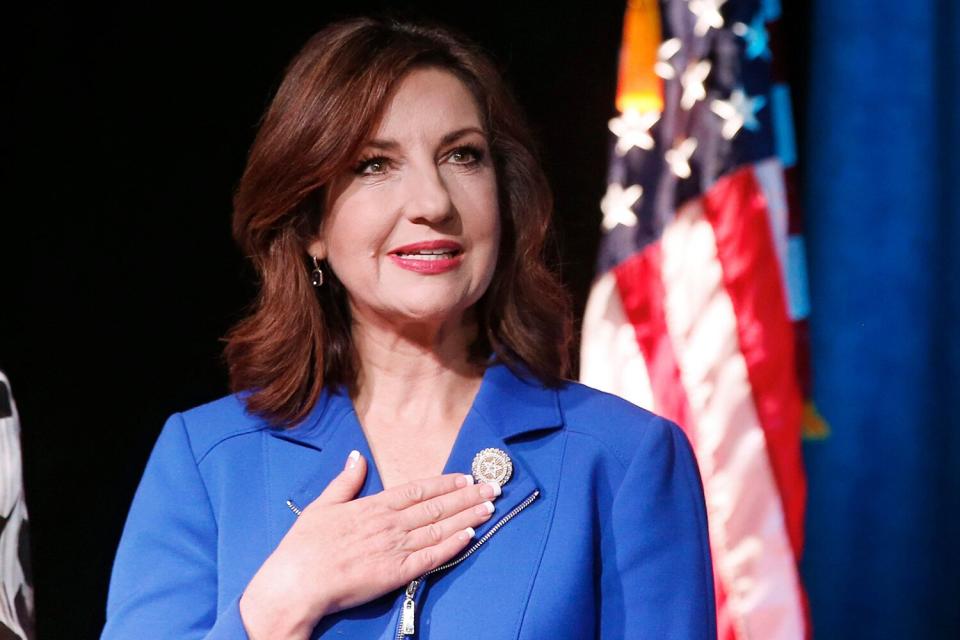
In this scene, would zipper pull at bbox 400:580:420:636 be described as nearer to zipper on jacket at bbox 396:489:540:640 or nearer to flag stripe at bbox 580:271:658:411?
zipper on jacket at bbox 396:489:540:640

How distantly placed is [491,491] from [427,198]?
383mm

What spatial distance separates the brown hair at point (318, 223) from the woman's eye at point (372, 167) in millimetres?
30

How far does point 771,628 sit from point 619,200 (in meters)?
1.00

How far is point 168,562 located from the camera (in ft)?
5.26

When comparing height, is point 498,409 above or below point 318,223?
below

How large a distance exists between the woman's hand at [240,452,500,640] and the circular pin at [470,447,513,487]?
16 mm

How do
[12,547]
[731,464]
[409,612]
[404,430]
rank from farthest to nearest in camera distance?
[731,464] → [12,547] → [404,430] → [409,612]

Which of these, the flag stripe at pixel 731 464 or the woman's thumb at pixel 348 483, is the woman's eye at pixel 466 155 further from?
the flag stripe at pixel 731 464

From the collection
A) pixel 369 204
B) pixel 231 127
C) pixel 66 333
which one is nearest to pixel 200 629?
pixel 369 204

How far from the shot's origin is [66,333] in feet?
8.47

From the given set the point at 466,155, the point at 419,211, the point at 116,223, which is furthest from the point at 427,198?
the point at 116,223

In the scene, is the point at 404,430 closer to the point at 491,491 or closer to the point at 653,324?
the point at 491,491

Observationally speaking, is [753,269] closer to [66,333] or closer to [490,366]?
[490,366]

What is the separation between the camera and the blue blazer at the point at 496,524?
1.51 m
